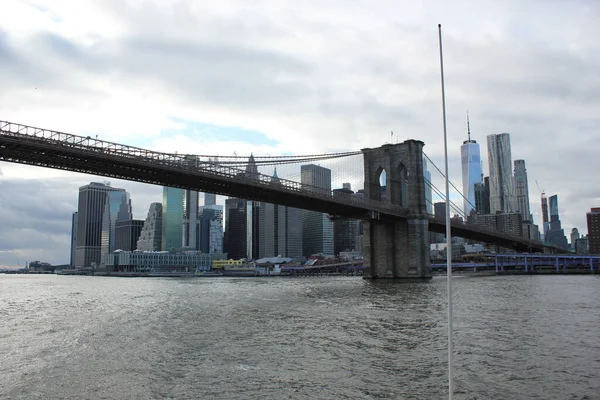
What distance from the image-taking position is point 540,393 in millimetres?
11359

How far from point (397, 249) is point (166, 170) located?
34.7m

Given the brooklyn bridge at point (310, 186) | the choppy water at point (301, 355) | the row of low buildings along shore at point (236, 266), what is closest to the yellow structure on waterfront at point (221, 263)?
the row of low buildings along shore at point (236, 266)

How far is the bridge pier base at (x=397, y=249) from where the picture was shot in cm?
6581

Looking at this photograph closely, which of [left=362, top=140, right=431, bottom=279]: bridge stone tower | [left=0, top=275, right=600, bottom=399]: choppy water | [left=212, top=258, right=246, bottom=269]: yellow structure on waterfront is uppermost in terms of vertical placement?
[left=362, top=140, right=431, bottom=279]: bridge stone tower

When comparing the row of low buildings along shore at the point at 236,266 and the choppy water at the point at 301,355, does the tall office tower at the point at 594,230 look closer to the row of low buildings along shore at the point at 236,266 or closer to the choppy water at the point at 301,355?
the row of low buildings along shore at the point at 236,266

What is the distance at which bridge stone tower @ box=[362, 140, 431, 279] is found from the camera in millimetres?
66250

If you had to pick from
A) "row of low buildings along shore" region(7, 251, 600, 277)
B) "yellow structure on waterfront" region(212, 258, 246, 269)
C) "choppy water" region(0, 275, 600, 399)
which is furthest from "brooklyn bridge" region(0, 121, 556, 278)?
"yellow structure on waterfront" region(212, 258, 246, 269)

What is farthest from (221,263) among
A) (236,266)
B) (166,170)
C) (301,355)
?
(301,355)

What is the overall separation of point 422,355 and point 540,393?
170 inches

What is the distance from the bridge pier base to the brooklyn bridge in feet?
0.42

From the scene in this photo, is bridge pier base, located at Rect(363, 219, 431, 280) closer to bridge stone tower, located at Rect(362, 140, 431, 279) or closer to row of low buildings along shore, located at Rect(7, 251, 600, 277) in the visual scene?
bridge stone tower, located at Rect(362, 140, 431, 279)

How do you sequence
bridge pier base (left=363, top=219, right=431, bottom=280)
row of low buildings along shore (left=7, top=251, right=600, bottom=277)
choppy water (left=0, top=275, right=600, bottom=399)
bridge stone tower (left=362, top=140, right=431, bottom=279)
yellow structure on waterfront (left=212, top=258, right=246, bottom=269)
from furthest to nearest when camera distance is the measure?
yellow structure on waterfront (left=212, top=258, right=246, bottom=269) → row of low buildings along shore (left=7, top=251, right=600, bottom=277) → bridge stone tower (left=362, top=140, right=431, bottom=279) → bridge pier base (left=363, top=219, right=431, bottom=280) → choppy water (left=0, top=275, right=600, bottom=399)

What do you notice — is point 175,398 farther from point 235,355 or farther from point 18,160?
point 18,160

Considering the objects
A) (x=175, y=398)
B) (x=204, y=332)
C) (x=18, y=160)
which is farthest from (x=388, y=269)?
(x=175, y=398)
